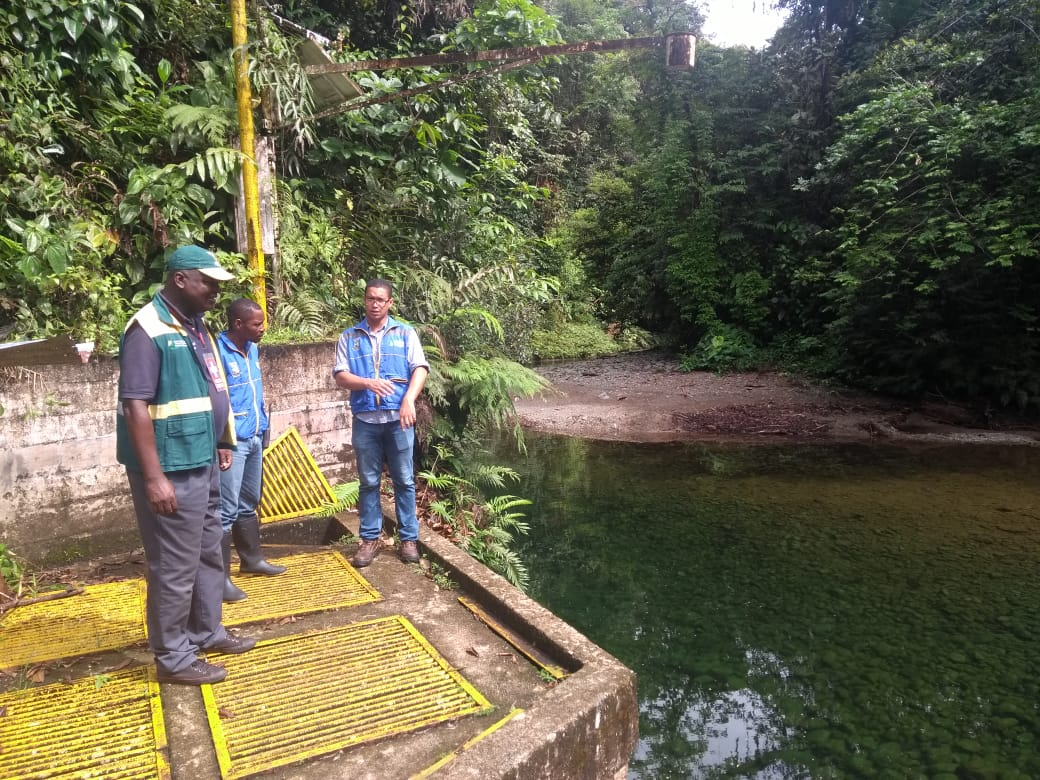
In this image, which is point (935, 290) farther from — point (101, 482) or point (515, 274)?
point (101, 482)

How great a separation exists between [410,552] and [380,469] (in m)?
0.54

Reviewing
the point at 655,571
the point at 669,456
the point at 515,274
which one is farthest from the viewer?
the point at 669,456

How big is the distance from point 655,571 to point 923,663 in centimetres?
213

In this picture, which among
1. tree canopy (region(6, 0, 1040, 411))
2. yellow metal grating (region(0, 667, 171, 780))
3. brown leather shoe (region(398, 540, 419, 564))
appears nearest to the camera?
yellow metal grating (region(0, 667, 171, 780))

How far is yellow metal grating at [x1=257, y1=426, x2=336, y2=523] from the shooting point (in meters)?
4.89

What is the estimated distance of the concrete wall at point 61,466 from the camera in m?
3.94

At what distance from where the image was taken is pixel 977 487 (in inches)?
319

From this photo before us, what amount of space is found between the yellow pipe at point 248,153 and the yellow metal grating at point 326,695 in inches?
118

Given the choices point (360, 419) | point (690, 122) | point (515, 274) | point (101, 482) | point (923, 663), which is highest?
point (690, 122)

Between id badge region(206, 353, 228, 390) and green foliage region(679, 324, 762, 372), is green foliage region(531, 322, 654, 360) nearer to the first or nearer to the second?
green foliage region(679, 324, 762, 372)

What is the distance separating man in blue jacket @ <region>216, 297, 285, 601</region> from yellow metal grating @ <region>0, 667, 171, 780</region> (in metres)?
0.86

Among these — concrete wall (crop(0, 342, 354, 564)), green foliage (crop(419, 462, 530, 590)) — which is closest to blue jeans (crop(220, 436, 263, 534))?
concrete wall (crop(0, 342, 354, 564))

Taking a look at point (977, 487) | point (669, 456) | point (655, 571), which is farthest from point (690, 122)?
point (655, 571)

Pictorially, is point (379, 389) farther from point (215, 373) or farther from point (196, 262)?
point (196, 262)
